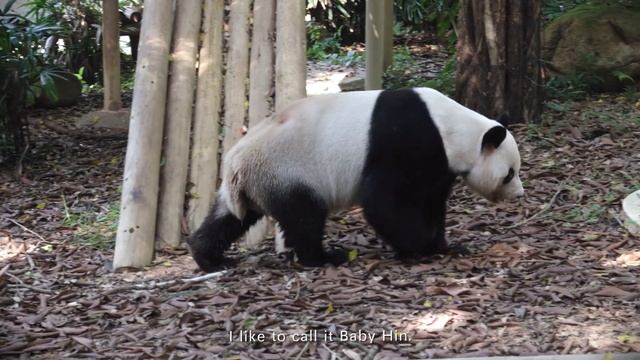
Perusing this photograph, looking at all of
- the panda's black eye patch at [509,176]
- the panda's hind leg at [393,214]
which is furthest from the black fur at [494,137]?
the panda's hind leg at [393,214]

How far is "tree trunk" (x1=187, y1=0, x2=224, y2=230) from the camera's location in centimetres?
613

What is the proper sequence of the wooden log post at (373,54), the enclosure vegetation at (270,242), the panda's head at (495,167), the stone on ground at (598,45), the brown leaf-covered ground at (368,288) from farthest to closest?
the stone on ground at (598,45) < the wooden log post at (373,54) < the panda's head at (495,167) < the enclosure vegetation at (270,242) < the brown leaf-covered ground at (368,288)

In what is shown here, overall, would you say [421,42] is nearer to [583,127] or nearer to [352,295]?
[583,127]

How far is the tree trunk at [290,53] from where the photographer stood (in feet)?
19.6

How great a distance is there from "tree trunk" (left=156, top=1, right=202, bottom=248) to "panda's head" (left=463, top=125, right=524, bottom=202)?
2.06 meters

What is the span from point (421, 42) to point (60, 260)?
30.0 feet

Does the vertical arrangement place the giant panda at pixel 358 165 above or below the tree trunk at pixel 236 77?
below

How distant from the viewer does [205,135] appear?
20.1ft

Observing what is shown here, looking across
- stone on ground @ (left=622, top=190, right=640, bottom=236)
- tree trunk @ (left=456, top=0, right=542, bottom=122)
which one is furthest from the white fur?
tree trunk @ (left=456, top=0, right=542, bottom=122)

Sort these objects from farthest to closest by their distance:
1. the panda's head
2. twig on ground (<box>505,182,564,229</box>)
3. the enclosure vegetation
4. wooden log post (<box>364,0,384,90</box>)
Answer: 1. wooden log post (<box>364,0,384,90</box>)
2. twig on ground (<box>505,182,564,229</box>)
3. the panda's head
4. the enclosure vegetation

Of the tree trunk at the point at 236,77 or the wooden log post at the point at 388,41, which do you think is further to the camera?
the wooden log post at the point at 388,41

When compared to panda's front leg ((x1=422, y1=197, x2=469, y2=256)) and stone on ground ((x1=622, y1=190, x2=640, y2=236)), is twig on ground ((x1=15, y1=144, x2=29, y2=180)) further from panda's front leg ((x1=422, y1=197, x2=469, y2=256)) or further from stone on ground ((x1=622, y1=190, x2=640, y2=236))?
stone on ground ((x1=622, y1=190, x2=640, y2=236))

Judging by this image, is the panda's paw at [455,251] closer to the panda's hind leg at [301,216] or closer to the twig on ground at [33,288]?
the panda's hind leg at [301,216]

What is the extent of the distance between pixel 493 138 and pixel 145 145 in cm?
241
